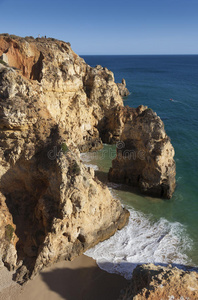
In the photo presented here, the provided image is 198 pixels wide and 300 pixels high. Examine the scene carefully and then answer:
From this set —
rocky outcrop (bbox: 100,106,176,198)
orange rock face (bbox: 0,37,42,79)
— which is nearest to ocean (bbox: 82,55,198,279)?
rocky outcrop (bbox: 100,106,176,198)

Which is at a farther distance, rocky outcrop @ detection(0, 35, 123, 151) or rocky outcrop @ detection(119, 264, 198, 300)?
rocky outcrop @ detection(0, 35, 123, 151)

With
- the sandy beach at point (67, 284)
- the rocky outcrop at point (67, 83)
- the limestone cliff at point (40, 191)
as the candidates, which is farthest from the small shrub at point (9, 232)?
the rocky outcrop at point (67, 83)

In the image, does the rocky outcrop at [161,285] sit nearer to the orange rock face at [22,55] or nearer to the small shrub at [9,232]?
the small shrub at [9,232]

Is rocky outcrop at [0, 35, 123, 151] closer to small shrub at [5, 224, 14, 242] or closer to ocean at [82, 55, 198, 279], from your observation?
ocean at [82, 55, 198, 279]

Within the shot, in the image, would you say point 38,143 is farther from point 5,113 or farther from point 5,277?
point 5,277

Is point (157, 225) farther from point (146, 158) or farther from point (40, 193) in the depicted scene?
point (40, 193)

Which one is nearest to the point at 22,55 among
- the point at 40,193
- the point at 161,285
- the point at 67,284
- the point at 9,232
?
the point at 40,193
